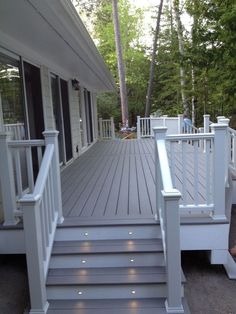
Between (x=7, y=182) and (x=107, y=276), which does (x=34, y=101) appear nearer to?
(x=7, y=182)

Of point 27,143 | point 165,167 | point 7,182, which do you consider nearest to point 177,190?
point 165,167

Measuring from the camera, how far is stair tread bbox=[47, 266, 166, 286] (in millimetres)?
2720

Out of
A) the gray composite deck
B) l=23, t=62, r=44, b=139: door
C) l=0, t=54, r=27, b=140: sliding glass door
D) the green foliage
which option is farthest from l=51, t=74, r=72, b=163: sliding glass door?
→ the green foliage

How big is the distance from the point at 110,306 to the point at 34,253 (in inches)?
29.1

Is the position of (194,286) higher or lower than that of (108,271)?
lower

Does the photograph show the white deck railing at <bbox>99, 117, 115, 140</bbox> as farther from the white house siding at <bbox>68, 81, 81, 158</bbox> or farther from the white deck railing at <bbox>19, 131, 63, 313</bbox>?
the white deck railing at <bbox>19, 131, 63, 313</bbox>

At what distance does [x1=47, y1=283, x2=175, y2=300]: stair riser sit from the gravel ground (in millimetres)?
288

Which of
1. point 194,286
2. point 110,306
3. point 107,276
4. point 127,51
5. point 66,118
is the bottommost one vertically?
point 194,286

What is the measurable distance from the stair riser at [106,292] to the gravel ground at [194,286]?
0.29 m

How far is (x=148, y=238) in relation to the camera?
10.2 feet

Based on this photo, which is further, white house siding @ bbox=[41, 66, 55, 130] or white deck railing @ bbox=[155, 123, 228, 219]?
white house siding @ bbox=[41, 66, 55, 130]

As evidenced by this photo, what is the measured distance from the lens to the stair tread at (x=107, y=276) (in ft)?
8.92

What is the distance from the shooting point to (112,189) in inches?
177

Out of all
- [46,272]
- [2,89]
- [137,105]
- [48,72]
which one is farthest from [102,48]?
[46,272]
